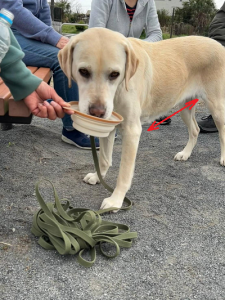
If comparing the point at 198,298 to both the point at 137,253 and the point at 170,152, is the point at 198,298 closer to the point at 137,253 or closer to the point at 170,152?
the point at 137,253

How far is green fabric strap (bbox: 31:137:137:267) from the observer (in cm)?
207

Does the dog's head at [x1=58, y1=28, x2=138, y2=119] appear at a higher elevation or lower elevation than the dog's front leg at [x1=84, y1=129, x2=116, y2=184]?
higher

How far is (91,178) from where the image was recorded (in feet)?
10.5

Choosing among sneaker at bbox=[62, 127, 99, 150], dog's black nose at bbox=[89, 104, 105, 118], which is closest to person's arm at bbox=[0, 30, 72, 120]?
dog's black nose at bbox=[89, 104, 105, 118]

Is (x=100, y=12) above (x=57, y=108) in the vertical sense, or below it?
above

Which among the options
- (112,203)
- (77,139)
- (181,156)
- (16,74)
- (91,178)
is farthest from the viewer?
(77,139)

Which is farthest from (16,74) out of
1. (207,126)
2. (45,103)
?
(207,126)

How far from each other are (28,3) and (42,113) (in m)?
2.30

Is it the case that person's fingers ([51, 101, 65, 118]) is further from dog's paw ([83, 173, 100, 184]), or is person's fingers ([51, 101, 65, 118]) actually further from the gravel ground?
dog's paw ([83, 173, 100, 184])

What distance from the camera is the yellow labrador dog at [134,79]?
7.77 ft

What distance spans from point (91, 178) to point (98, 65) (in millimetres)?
1202

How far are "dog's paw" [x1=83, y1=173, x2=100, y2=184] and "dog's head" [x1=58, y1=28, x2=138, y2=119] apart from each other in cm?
98

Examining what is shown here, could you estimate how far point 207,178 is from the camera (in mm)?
3525

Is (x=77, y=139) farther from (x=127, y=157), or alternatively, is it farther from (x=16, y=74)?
(x=16, y=74)
